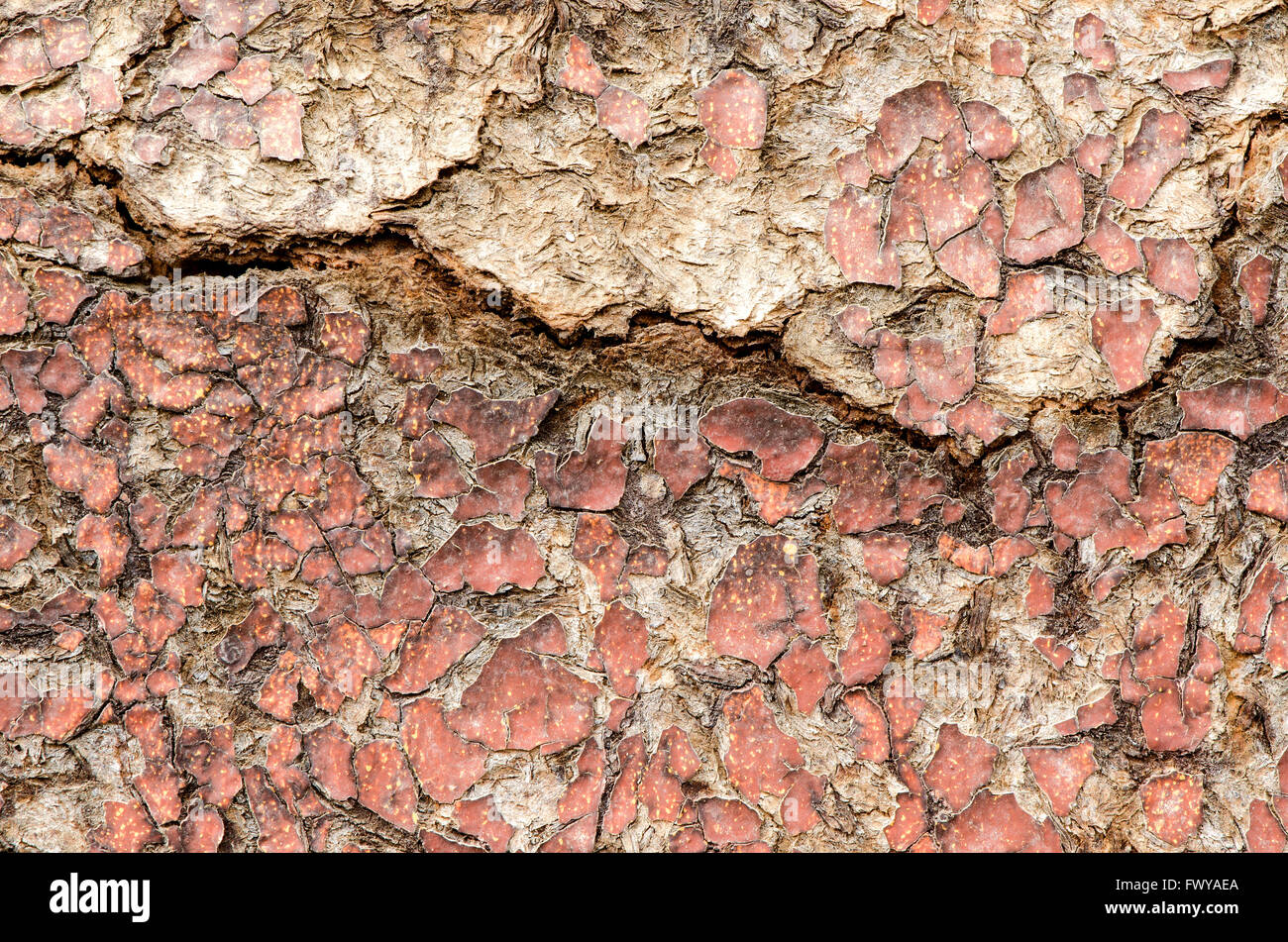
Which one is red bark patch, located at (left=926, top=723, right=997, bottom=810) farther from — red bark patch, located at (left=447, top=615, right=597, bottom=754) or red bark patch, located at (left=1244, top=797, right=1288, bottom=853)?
red bark patch, located at (left=447, top=615, right=597, bottom=754)

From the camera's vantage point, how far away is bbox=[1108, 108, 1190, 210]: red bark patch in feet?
3.65

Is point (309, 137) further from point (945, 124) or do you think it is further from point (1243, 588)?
point (1243, 588)

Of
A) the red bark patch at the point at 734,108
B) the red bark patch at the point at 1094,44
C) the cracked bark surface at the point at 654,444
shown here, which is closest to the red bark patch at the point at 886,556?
the cracked bark surface at the point at 654,444

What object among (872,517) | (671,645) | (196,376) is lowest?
(671,645)

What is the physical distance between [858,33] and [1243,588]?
759 millimetres

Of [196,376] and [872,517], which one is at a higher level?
[196,376]

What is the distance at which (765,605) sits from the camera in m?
1.14

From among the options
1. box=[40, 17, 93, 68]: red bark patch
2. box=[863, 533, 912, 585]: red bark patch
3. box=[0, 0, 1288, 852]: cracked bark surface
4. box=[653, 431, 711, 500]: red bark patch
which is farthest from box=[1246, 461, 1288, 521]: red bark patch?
box=[40, 17, 93, 68]: red bark patch

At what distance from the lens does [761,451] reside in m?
1.15

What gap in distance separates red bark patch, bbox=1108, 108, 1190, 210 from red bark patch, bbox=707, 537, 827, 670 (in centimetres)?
56

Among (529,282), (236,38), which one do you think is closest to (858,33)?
(529,282)

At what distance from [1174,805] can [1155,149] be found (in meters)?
0.73

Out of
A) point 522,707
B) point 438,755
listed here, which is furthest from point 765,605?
point 438,755

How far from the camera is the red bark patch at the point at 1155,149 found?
1113mm
